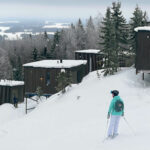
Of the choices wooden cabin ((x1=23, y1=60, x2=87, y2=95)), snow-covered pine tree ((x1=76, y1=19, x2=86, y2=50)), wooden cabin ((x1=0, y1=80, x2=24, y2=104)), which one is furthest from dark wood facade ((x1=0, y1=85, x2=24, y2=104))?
snow-covered pine tree ((x1=76, y1=19, x2=86, y2=50))

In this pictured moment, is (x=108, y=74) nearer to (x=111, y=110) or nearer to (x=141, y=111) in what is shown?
(x=141, y=111)

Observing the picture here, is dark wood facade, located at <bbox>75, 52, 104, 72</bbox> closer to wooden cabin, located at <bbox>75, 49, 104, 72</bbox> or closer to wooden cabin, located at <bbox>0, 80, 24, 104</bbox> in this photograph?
wooden cabin, located at <bbox>75, 49, 104, 72</bbox>

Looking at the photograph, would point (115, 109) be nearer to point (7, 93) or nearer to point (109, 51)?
point (109, 51)

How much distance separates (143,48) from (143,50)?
0.55 feet

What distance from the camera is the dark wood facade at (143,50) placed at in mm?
26672

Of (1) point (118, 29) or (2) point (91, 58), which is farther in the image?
(2) point (91, 58)

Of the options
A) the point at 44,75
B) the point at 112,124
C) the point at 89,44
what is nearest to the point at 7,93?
the point at 44,75

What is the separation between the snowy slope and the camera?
13.1m

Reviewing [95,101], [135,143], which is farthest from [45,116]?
[135,143]

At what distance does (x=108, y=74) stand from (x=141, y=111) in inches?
498

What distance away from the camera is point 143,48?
27031 millimetres

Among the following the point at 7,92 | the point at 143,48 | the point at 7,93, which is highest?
the point at 143,48

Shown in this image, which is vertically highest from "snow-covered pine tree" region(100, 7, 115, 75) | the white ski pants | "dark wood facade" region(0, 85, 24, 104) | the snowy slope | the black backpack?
"snow-covered pine tree" region(100, 7, 115, 75)

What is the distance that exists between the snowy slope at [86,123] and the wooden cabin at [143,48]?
1.26 m
